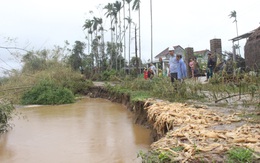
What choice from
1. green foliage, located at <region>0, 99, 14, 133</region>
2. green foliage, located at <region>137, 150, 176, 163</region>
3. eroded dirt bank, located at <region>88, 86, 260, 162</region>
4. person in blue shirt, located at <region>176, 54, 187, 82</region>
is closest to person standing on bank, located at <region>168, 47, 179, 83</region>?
person in blue shirt, located at <region>176, 54, 187, 82</region>

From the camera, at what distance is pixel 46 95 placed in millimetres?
16922

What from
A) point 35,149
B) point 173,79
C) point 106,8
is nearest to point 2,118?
point 35,149

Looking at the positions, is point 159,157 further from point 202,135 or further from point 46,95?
point 46,95

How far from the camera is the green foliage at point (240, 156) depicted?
2.47m

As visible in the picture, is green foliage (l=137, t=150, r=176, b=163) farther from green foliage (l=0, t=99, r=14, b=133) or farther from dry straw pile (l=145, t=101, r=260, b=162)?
green foliage (l=0, t=99, r=14, b=133)

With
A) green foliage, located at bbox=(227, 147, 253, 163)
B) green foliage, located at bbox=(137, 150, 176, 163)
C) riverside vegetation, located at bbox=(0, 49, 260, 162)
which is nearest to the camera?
green foliage, located at bbox=(227, 147, 253, 163)

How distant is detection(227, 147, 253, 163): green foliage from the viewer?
2.47 meters

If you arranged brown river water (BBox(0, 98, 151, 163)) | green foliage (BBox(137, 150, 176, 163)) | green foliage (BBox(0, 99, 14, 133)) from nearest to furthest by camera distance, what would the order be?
green foliage (BBox(137, 150, 176, 163)) < brown river water (BBox(0, 98, 151, 163)) < green foliage (BBox(0, 99, 14, 133))

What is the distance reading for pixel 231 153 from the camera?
2.62m

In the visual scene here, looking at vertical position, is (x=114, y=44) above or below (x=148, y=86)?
above

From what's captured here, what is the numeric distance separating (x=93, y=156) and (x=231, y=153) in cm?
338

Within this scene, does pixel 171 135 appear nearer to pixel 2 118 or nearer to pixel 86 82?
pixel 2 118

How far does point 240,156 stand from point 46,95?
51.3ft

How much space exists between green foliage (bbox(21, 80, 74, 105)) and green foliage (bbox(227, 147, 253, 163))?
15.0m
